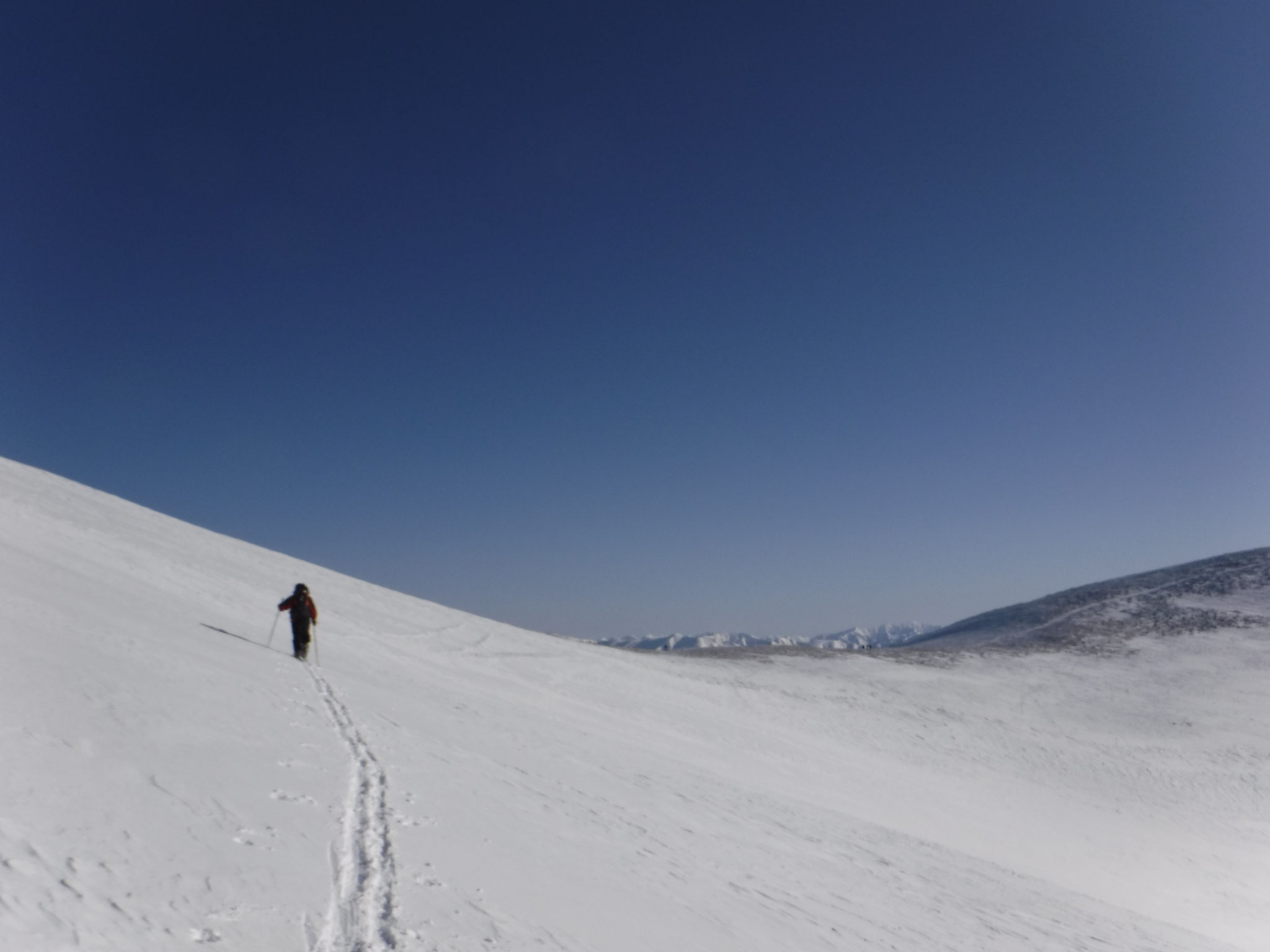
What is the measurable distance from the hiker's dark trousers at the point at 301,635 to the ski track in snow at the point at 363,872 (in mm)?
7134

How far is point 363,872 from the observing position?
5426 millimetres

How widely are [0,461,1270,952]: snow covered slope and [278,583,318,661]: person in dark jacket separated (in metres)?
0.56

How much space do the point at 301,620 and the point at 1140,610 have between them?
48.8 metres

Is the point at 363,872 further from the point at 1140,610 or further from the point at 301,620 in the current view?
the point at 1140,610

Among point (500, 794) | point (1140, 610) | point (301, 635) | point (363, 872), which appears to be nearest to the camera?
point (363, 872)

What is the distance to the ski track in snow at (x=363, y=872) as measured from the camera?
4.52 metres

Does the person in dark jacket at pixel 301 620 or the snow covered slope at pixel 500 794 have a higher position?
the person in dark jacket at pixel 301 620

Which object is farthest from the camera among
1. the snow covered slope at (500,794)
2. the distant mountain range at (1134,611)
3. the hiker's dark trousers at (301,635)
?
the distant mountain range at (1134,611)

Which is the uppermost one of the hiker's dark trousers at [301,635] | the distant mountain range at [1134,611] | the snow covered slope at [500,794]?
the distant mountain range at [1134,611]

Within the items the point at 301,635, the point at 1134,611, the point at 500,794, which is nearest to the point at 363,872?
the point at 500,794

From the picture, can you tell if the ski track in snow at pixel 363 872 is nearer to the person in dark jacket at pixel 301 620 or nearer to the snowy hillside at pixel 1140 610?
the person in dark jacket at pixel 301 620

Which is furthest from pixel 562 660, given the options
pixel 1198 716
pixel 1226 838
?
pixel 1198 716

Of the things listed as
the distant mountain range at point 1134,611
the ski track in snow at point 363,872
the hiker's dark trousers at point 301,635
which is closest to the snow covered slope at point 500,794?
the ski track in snow at point 363,872

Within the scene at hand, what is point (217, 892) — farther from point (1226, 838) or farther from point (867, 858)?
point (1226, 838)
